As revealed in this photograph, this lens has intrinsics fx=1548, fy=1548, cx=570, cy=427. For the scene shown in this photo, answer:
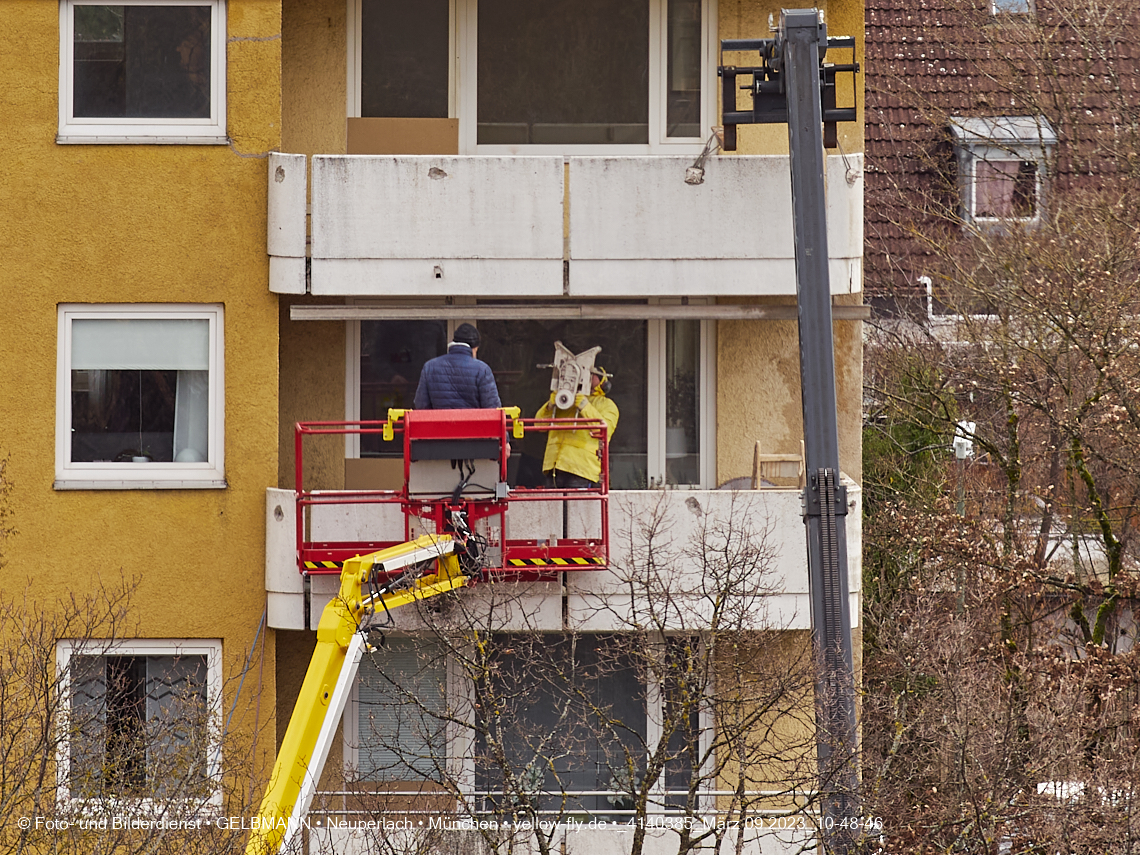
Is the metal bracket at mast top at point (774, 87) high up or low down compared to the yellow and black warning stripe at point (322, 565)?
up

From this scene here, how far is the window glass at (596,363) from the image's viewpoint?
1550cm

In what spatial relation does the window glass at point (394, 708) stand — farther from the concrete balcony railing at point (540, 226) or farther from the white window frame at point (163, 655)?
the concrete balcony railing at point (540, 226)

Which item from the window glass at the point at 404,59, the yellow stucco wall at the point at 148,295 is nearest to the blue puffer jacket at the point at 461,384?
the yellow stucco wall at the point at 148,295

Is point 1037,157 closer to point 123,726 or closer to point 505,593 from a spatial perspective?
point 505,593

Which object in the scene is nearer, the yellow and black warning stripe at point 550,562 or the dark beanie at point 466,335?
the dark beanie at point 466,335

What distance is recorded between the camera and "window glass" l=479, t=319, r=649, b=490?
15.5 m

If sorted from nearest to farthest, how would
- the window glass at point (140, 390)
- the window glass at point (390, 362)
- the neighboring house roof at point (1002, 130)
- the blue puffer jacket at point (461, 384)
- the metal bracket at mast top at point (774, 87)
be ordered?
the blue puffer jacket at point (461, 384)
the metal bracket at mast top at point (774, 87)
the window glass at point (140, 390)
the window glass at point (390, 362)
the neighboring house roof at point (1002, 130)

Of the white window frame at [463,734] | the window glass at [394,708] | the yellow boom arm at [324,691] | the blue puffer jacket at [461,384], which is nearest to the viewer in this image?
the yellow boom arm at [324,691]

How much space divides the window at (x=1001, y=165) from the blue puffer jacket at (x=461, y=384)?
1614 centimetres

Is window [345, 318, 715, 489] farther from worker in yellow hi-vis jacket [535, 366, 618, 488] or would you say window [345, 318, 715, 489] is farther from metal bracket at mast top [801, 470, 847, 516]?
metal bracket at mast top [801, 470, 847, 516]

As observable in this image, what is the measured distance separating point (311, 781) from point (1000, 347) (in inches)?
601

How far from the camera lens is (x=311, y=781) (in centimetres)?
1111

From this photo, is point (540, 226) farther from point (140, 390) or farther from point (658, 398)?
point (140, 390)

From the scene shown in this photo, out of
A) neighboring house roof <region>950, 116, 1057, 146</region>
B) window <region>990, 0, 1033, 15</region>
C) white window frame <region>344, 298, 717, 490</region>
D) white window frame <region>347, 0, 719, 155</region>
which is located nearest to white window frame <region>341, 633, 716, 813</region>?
white window frame <region>344, 298, 717, 490</region>
